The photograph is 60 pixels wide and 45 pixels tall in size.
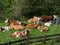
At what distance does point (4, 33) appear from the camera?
64.1 ft

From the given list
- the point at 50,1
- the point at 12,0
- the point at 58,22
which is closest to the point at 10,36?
the point at 58,22

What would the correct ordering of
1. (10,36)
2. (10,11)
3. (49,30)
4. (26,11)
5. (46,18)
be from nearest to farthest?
(10,36), (49,30), (46,18), (26,11), (10,11)

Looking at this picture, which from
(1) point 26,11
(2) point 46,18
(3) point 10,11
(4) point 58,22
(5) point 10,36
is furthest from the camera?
(3) point 10,11

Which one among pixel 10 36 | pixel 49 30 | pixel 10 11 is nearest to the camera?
pixel 10 36

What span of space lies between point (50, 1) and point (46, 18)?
523 centimetres

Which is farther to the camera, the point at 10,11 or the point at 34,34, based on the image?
the point at 10,11

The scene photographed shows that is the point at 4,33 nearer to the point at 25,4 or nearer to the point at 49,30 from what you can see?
the point at 49,30

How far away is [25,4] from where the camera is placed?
3038 centimetres

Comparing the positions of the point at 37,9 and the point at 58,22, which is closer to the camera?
the point at 58,22

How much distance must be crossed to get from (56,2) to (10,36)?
13911 mm

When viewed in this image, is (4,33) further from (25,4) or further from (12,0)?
(12,0)

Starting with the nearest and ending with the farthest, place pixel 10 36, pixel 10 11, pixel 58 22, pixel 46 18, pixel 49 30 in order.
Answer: pixel 10 36, pixel 49 30, pixel 58 22, pixel 46 18, pixel 10 11

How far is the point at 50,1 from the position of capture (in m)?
30.9

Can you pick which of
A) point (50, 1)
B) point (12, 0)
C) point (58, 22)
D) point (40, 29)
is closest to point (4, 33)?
point (40, 29)
